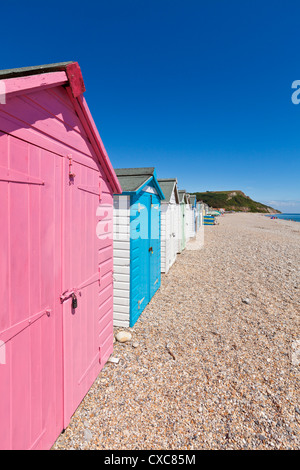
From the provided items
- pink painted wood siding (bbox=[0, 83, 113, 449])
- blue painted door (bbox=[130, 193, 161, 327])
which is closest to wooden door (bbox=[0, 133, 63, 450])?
pink painted wood siding (bbox=[0, 83, 113, 449])

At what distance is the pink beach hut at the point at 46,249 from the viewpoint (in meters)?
1.73

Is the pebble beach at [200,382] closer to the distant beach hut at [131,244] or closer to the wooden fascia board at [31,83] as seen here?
the distant beach hut at [131,244]

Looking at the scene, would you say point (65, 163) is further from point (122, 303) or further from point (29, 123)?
point (122, 303)

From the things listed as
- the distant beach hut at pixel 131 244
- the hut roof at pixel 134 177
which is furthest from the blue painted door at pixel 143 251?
the hut roof at pixel 134 177

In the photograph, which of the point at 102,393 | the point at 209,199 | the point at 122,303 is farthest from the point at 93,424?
the point at 209,199

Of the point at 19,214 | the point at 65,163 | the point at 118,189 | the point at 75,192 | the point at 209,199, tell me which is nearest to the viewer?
the point at 19,214

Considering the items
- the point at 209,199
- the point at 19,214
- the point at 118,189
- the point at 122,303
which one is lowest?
the point at 122,303

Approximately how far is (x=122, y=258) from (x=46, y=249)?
2658mm

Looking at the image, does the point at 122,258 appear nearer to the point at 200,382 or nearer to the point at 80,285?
A: the point at 80,285

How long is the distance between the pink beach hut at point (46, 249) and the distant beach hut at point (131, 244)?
1495 mm

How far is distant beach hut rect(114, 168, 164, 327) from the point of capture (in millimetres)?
4742

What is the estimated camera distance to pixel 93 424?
2.66 meters

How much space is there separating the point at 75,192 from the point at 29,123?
0.89 meters

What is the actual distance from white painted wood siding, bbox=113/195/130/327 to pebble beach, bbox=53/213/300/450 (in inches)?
20.0
